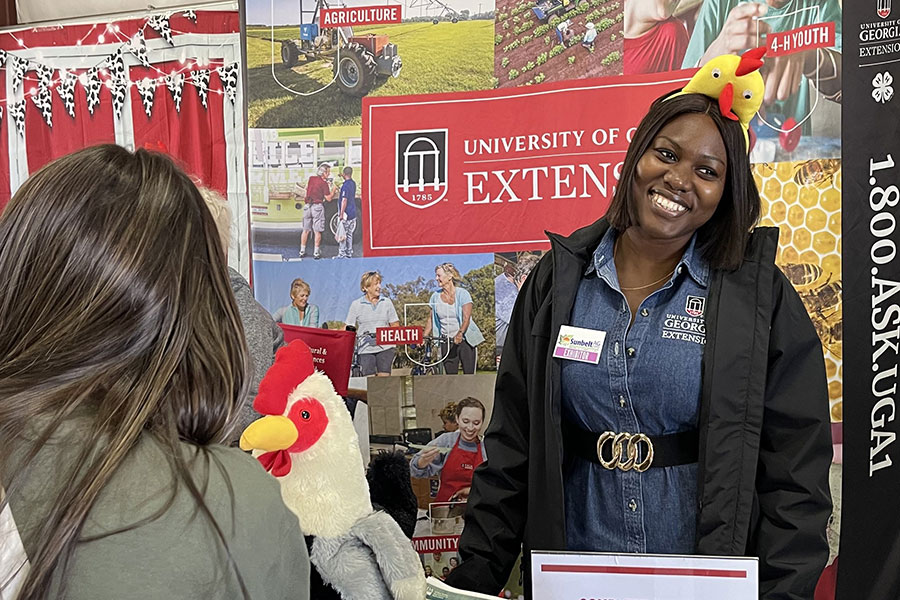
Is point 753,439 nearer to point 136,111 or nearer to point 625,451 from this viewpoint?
point 625,451

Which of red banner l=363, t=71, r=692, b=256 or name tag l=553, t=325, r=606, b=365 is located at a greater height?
red banner l=363, t=71, r=692, b=256

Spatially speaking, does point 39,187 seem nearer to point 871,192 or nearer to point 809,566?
point 809,566

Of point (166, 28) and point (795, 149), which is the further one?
point (166, 28)

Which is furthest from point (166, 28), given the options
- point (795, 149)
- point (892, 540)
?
point (892, 540)

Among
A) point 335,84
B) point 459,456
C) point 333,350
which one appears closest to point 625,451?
point 333,350

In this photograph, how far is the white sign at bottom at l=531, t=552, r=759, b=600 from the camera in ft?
4.30

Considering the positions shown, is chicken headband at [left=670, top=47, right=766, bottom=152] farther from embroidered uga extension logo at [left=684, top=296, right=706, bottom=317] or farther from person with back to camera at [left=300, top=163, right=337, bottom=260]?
person with back to camera at [left=300, top=163, right=337, bottom=260]

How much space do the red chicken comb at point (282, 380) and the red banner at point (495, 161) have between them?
159 cm

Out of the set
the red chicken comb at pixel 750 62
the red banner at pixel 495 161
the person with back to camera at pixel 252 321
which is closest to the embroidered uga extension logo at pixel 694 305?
the red chicken comb at pixel 750 62

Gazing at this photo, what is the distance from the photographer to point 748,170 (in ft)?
5.70

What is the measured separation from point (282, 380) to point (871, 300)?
6.38 feet

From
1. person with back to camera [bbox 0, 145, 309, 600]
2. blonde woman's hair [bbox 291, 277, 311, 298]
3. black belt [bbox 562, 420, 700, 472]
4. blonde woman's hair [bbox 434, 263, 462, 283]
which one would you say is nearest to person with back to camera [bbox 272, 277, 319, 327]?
blonde woman's hair [bbox 291, 277, 311, 298]

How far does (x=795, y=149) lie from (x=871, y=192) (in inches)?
10.3

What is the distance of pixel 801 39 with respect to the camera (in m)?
2.77
